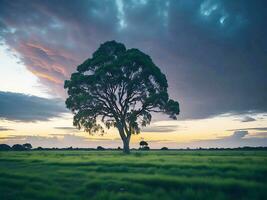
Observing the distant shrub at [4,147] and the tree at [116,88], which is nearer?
the tree at [116,88]

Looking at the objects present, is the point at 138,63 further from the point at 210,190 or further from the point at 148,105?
the point at 210,190

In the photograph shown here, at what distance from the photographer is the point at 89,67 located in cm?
4822

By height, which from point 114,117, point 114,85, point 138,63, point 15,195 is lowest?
point 15,195

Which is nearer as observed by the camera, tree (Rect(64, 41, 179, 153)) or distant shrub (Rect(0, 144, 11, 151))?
tree (Rect(64, 41, 179, 153))

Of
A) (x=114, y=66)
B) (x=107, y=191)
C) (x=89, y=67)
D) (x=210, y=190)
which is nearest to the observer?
(x=210, y=190)

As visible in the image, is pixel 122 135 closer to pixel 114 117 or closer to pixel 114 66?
pixel 114 117

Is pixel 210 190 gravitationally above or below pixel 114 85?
below

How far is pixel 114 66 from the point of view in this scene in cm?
4525

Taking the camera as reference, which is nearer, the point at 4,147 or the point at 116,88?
the point at 116,88

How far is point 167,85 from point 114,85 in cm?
914

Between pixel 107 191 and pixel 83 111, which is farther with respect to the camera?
pixel 83 111

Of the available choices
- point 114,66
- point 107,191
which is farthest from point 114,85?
point 107,191

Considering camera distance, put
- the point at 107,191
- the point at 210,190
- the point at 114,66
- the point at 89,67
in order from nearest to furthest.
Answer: the point at 210,190 → the point at 107,191 → the point at 114,66 → the point at 89,67

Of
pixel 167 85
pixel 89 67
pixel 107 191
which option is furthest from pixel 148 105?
pixel 107 191
